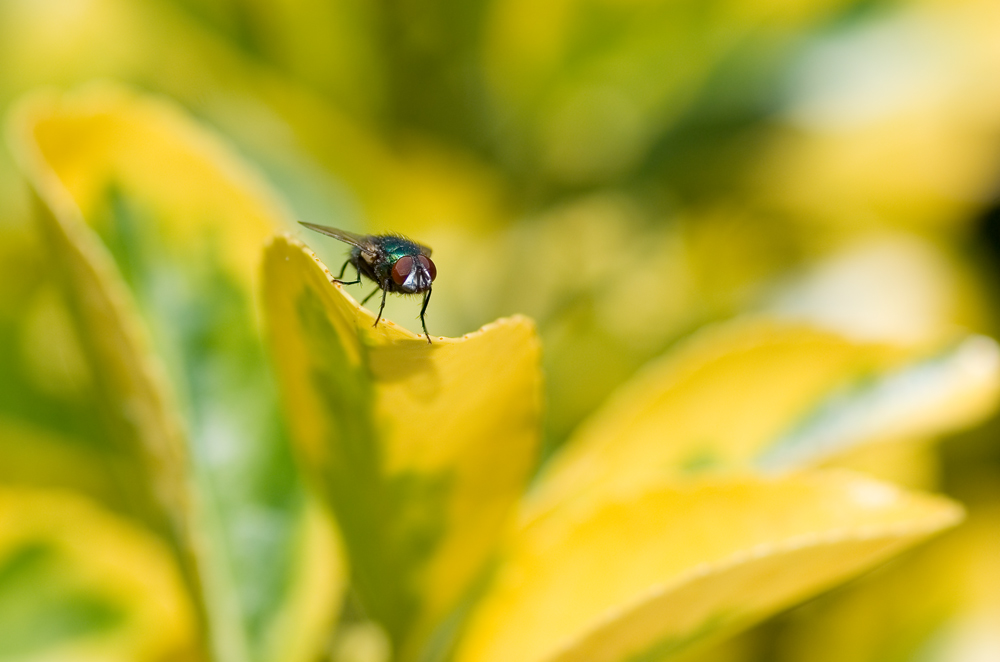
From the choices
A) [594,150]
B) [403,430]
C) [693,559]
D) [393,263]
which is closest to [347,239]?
[393,263]

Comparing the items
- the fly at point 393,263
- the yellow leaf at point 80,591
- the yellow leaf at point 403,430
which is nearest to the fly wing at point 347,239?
the fly at point 393,263

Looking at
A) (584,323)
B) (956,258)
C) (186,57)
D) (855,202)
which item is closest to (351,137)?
(186,57)

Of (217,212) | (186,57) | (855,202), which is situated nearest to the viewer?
(217,212)

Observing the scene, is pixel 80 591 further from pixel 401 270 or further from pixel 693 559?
pixel 693 559

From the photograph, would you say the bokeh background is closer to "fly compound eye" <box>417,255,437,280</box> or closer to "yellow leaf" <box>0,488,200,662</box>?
"yellow leaf" <box>0,488,200,662</box>

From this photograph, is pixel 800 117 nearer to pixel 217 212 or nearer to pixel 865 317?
pixel 865 317

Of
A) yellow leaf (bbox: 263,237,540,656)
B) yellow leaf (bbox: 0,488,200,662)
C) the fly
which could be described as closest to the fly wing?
the fly
